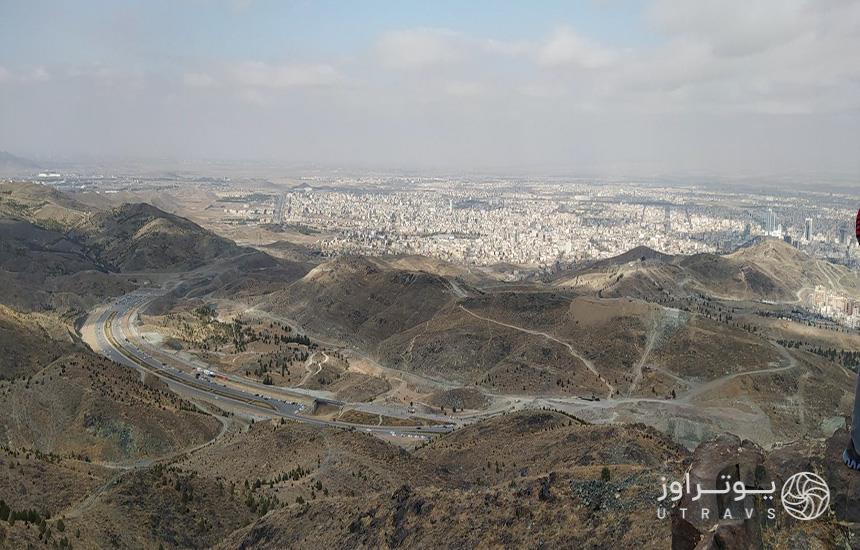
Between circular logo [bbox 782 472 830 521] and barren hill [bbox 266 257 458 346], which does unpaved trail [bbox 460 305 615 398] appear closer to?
barren hill [bbox 266 257 458 346]

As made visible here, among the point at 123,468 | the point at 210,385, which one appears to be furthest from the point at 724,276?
the point at 123,468

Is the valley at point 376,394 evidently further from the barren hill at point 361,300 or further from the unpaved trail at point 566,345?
the barren hill at point 361,300

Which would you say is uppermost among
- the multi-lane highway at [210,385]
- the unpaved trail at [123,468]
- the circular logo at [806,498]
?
the circular logo at [806,498]

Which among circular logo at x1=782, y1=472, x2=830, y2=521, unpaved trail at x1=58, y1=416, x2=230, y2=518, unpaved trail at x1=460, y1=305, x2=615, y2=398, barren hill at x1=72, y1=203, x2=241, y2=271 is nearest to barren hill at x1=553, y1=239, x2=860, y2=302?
unpaved trail at x1=460, y1=305, x2=615, y2=398

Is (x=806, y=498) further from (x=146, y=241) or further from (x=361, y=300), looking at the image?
(x=146, y=241)

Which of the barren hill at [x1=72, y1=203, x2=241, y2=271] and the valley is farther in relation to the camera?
the barren hill at [x1=72, y1=203, x2=241, y2=271]

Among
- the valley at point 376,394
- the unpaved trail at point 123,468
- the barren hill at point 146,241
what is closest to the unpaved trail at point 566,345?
the valley at point 376,394
